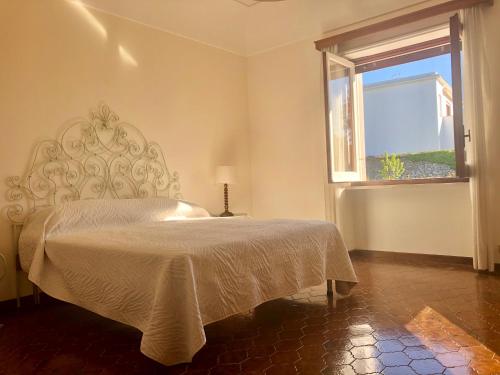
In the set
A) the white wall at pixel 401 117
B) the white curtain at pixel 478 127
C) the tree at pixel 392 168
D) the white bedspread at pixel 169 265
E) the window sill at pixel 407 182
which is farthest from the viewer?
the tree at pixel 392 168

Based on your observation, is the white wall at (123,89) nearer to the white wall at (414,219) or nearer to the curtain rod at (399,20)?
the curtain rod at (399,20)

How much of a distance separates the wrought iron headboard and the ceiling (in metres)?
1.08

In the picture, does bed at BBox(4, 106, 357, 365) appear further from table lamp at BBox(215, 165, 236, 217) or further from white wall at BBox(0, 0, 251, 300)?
table lamp at BBox(215, 165, 236, 217)

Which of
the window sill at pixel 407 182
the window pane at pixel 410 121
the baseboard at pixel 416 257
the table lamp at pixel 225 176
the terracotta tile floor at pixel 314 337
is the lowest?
the terracotta tile floor at pixel 314 337

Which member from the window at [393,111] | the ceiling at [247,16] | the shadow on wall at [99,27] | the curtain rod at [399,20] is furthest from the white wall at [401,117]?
the shadow on wall at [99,27]

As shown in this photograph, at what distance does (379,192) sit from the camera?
173 inches

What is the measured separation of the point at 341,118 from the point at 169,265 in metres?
3.16

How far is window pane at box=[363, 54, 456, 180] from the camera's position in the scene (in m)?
4.32

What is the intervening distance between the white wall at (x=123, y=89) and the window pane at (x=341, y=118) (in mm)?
1309

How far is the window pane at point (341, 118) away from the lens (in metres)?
4.32

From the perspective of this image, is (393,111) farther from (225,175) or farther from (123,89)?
(123,89)

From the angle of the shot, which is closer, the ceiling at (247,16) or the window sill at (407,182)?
the window sill at (407,182)

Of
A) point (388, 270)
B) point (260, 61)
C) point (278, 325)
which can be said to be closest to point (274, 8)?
point (260, 61)

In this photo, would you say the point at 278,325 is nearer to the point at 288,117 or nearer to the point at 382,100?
the point at 288,117
